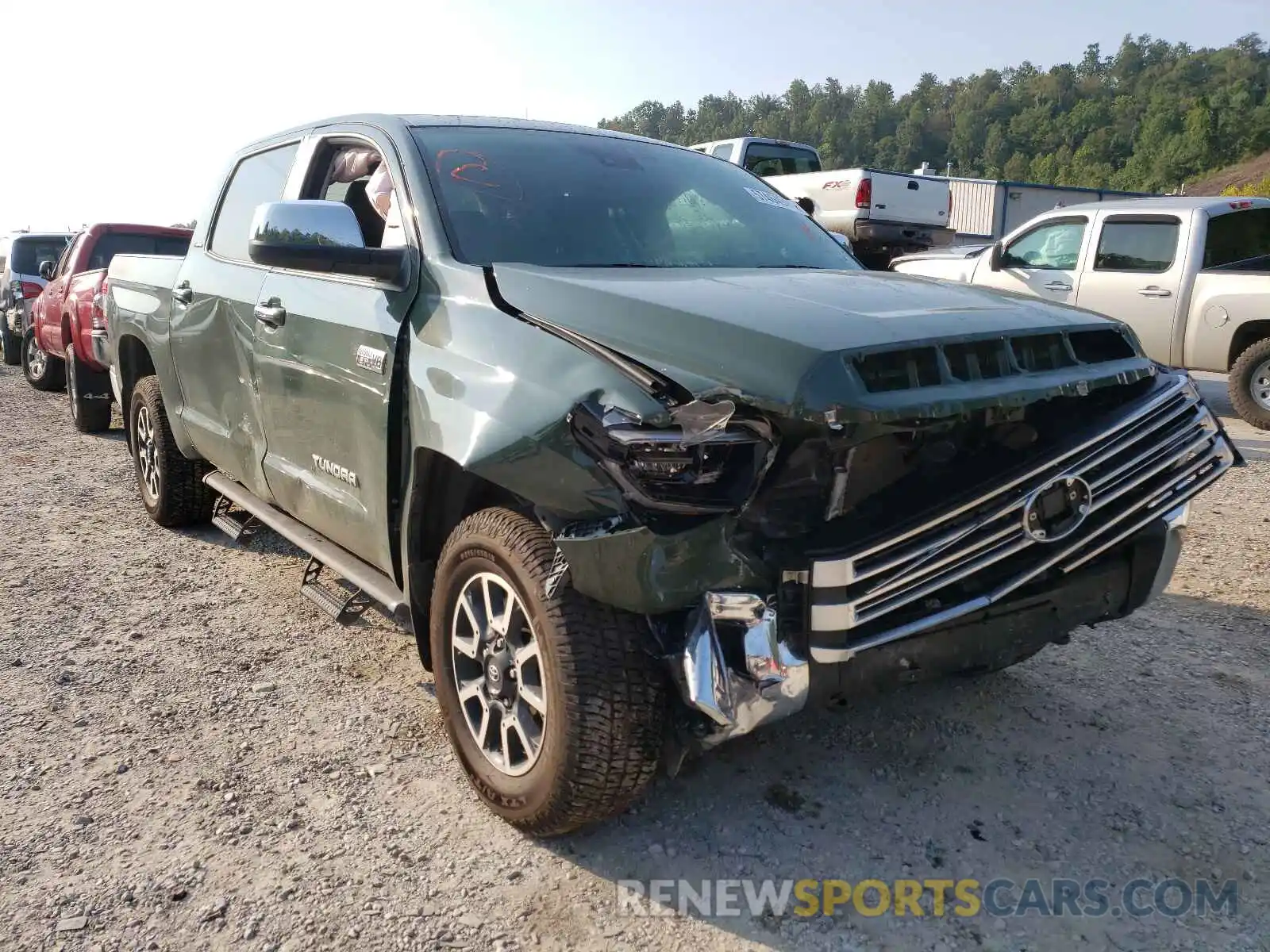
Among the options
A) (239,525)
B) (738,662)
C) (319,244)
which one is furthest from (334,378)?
(239,525)

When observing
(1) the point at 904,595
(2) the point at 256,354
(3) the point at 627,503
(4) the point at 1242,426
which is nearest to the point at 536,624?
(3) the point at 627,503

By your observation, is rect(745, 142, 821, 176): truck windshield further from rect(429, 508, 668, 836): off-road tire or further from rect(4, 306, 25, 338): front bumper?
rect(429, 508, 668, 836): off-road tire

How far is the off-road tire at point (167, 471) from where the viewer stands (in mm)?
5285

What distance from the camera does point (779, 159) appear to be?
53.6 ft

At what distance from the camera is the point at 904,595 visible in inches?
88.7

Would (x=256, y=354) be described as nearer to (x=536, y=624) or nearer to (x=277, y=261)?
(x=277, y=261)

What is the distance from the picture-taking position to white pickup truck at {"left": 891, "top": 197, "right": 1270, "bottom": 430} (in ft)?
26.9

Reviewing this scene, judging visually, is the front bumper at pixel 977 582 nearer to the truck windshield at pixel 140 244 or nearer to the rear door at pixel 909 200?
the truck windshield at pixel 140 244

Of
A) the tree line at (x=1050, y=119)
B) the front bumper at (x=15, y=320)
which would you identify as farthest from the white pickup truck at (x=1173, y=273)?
the tree line at (x=1050, y=119)

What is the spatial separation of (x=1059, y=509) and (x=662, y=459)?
0.98 m

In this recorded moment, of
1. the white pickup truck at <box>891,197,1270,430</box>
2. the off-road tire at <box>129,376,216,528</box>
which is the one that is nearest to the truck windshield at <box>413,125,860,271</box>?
the off-road tire at <box>129,376,216,528</box>

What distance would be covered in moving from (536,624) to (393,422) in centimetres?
84

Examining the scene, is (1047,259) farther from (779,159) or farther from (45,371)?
(45,371)

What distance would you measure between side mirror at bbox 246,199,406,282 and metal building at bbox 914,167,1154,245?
2804cm
